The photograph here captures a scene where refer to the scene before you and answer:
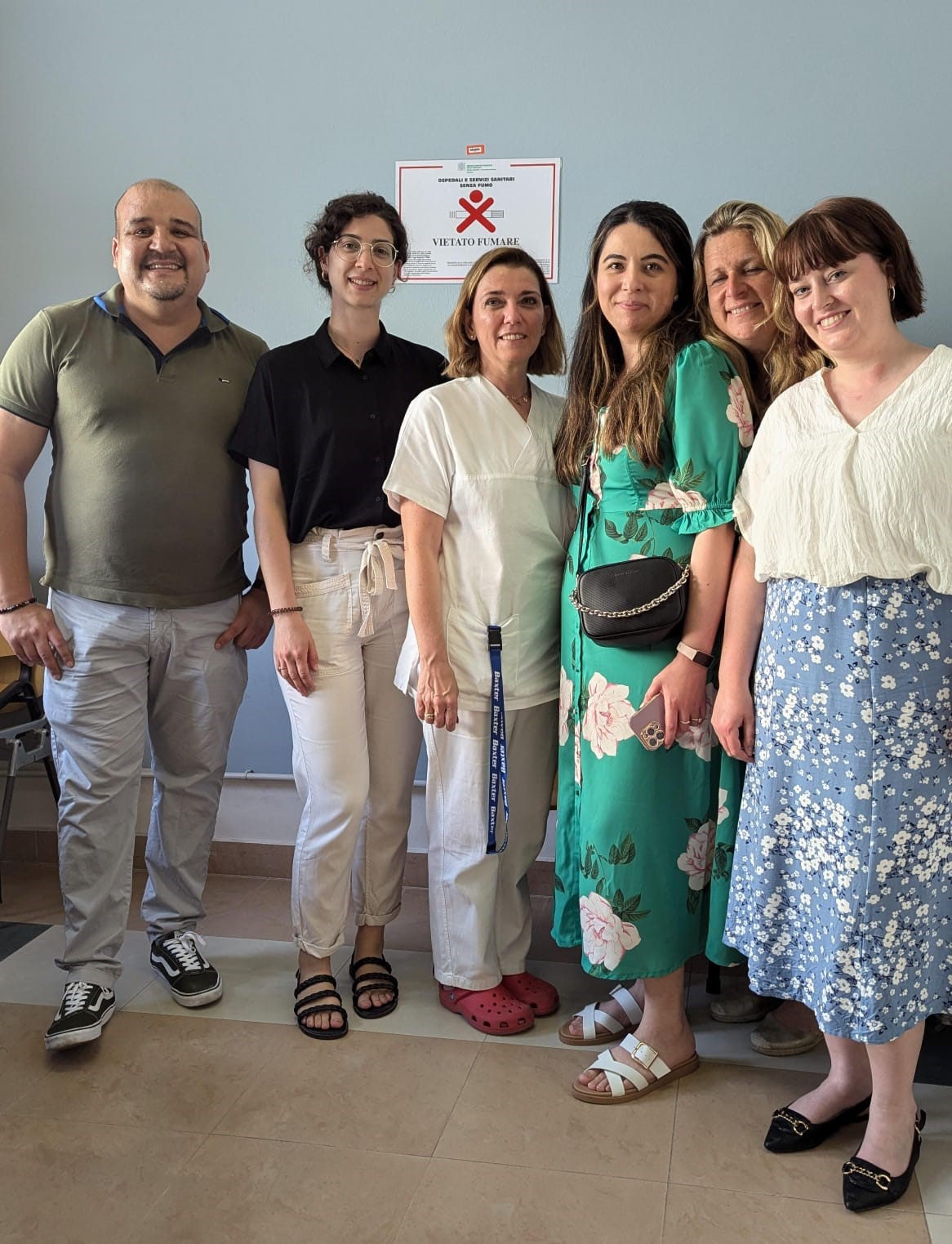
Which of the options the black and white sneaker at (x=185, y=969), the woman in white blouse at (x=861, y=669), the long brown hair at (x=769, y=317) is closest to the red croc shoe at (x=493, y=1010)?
the black and white sneaker at (x=185, y=969)

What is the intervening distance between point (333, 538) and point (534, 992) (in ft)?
3.30

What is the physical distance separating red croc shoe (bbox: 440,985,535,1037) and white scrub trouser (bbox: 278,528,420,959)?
0.91 feet

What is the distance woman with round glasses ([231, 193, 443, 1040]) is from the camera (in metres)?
2.10

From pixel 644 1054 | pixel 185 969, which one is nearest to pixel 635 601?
pixel 644 1054

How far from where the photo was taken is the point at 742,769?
185cm

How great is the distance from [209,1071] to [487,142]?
6.93 ft

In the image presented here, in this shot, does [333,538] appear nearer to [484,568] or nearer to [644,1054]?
[484,568]

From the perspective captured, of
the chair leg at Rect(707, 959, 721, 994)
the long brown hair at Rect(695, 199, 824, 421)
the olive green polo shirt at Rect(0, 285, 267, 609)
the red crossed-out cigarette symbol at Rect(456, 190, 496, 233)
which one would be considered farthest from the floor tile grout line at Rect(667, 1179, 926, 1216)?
the red crossed-out cigarette symbol at Rect(456, 190, 496, 233)

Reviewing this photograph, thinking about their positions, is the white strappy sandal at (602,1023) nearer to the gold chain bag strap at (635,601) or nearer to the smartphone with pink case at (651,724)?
the smartphone with pink case at (651,724)

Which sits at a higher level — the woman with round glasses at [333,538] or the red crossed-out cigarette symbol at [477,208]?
the red crossed-out cigarette symbol at [477,208]

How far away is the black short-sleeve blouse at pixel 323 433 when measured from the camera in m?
2.09

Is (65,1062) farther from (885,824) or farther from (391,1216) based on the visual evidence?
(885,824)

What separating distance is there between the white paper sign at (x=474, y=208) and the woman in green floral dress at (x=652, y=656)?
0.70 m

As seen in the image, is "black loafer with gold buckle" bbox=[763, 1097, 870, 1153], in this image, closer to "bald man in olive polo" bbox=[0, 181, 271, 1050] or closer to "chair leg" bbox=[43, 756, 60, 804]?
"bald man in olive polo" bbox=[0, 181, 271, 1050]
